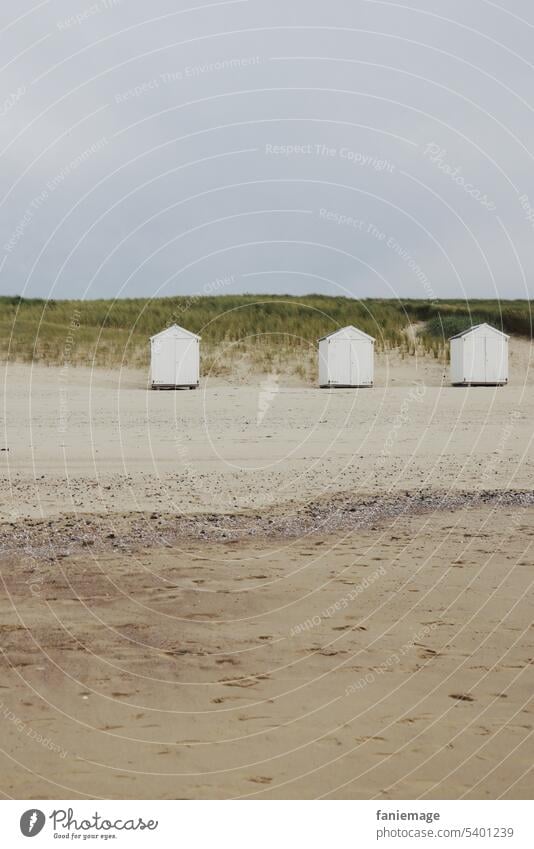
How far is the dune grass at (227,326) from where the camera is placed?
3144 cm

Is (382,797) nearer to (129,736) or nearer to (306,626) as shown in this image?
(129,736)

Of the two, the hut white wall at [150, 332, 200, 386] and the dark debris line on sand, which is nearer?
the dark debris line on sand

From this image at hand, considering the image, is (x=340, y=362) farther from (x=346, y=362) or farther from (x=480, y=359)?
(x=480, y=359)

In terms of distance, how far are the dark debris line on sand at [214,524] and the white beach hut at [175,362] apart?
16481mm

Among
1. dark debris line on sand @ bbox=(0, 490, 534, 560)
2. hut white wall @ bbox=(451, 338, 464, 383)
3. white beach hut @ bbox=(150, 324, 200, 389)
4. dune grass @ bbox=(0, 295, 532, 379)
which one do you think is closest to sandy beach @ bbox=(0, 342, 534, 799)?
dark debris line on sand @ bbox=(0, 490, 534, 560)

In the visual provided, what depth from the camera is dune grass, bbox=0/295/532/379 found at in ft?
103

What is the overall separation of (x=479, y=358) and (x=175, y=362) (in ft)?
30.5

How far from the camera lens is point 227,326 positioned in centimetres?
3600

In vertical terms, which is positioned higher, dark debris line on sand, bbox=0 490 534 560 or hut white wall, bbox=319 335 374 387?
hut white wall, bbox=319 335 374 387

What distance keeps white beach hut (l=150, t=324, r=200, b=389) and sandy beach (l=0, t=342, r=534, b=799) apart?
1260 centimetres

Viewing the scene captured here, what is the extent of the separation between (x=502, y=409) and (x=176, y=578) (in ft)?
51.0
